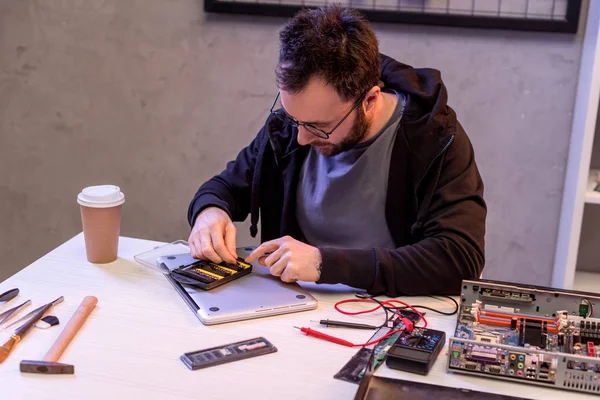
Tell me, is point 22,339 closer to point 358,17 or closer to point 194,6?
point 358,17

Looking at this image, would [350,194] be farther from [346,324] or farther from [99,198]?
[99,198]

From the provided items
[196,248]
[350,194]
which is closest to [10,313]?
[196,248]

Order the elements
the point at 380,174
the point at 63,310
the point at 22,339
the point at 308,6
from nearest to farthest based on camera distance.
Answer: the point at 22,339
the point at 63,310
the point at 380,174
the point at 308,6

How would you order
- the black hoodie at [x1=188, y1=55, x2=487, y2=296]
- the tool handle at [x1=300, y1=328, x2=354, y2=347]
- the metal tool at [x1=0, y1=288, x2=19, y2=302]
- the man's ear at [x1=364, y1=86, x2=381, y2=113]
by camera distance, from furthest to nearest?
the man's ear at [x1=364, y1=86, x2=381, y2=113], the black hoodie at [x1=188, y1=55, x2=487, y2=296], the metal tool at [x1=0, y1=288, x2=19, y2=302], the tool handle at [x1=300, y1=328, x2=354, y2=347]

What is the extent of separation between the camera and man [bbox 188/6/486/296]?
1.45 metres

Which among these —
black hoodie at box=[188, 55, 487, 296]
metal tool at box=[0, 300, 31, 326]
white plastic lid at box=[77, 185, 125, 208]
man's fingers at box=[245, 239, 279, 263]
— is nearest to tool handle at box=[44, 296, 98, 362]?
metal tool at box=[0, 300, 31, 326]

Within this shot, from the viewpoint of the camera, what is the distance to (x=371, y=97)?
5.24 ft

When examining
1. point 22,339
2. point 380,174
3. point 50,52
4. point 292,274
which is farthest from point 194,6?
point 22,339

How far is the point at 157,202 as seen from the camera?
2.68 metres

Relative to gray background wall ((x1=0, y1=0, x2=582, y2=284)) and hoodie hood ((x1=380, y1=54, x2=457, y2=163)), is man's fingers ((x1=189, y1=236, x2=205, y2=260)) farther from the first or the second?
gray background wall ((x1=0, y1=0, x2=582, y2=284))

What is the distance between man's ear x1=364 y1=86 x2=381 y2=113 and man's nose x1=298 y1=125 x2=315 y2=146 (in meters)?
0.14

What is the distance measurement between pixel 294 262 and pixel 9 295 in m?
0.55

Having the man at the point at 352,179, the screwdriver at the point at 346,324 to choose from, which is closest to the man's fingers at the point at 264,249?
the man at the point at 352,179

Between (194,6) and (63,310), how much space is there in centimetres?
142
